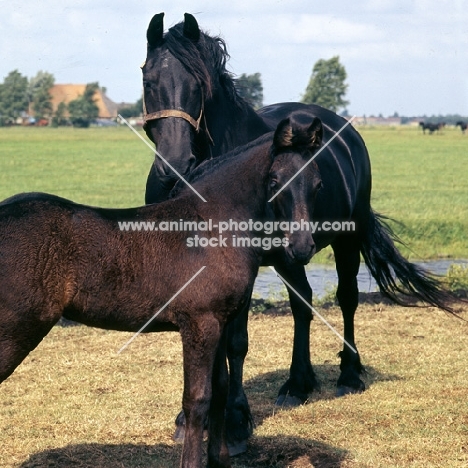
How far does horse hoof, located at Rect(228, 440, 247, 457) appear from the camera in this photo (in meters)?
5.43

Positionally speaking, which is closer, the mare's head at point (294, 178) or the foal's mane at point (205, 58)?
the mare's head at point (294, 178)

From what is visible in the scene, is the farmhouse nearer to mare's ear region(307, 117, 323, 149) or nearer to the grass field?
the grass field

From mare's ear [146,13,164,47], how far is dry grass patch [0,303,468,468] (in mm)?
2645

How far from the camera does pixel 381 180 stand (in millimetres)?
28047

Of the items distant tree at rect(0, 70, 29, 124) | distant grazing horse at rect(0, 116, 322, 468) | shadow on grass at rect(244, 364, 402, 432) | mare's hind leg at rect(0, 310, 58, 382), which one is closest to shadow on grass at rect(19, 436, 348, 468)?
shadow on grass at rect(244, 364, 402, 432)

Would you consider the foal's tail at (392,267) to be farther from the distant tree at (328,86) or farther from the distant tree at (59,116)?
the distant tree at (59,116)

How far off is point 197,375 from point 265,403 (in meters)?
2.46

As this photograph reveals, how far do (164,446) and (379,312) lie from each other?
4529mm

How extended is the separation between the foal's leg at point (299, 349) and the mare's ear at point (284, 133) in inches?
88.1

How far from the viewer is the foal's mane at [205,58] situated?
564 centimetres

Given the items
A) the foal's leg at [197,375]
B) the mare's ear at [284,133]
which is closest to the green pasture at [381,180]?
the mare's ear at [284,133]

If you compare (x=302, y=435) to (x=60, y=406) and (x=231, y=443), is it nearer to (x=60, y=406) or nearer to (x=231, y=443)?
(x=231, y=443)

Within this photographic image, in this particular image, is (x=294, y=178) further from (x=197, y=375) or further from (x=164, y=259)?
(x=197, y=375)

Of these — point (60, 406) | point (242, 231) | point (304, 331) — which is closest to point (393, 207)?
point (304, 331)
